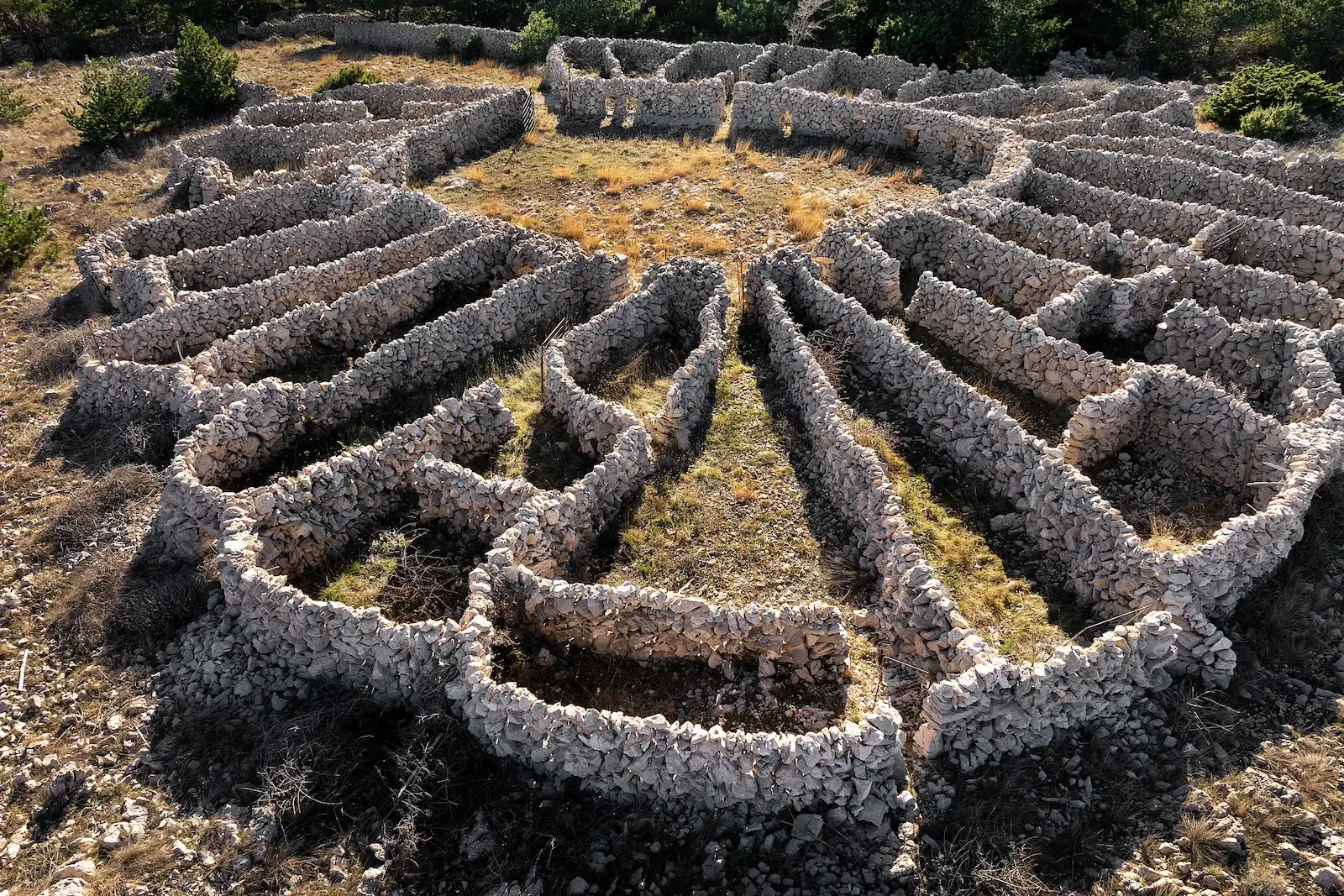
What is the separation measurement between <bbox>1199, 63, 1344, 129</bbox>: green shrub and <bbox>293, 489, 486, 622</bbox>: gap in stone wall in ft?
99.8

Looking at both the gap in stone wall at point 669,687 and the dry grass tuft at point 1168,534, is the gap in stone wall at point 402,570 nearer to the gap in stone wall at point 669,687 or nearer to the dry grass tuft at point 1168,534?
the gap in stone wall at point 669,687

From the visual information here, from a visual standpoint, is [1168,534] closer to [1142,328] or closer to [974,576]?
[974,576]

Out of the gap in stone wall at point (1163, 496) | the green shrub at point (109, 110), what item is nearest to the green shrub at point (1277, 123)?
the gap in stone wall at point (1163, 496)

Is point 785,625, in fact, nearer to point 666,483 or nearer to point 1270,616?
point 666,483

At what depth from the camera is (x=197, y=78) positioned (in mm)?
33562

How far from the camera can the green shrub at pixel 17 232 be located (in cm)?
2319

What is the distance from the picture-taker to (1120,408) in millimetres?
15508

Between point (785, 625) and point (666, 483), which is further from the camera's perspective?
point (666, 483)

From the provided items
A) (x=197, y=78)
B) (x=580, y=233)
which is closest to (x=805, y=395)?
(x=580, y=233)

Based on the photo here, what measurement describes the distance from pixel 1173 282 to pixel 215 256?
24.2 metres

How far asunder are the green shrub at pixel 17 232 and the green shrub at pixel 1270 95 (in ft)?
128

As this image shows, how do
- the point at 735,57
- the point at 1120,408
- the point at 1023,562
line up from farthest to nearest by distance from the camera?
the point at 735,57
the point at 1120,408
the point at 1023,562

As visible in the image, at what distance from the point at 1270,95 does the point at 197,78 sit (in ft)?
135

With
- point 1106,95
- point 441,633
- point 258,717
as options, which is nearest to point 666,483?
point 441,633
